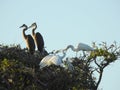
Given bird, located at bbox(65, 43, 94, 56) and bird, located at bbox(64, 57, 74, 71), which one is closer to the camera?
bird, located at bbox(64, 57, 74, 71)

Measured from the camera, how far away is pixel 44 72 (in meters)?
23.5

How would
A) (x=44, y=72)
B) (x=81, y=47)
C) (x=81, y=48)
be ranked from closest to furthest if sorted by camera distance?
1. (x=44, y=72)
2. (x=81, y=48)
3. (x=81, y=47)

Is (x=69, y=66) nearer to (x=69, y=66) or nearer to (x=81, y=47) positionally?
(x=69, y=66)

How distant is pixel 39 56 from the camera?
2577 cm

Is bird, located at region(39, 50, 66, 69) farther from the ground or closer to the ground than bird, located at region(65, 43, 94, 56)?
closer to the ground

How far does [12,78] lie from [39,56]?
12.2ft

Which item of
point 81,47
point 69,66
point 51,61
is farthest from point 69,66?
point 81,47

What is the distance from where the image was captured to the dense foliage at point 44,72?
73.2 feet

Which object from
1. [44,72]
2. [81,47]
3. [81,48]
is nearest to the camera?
[44,72]

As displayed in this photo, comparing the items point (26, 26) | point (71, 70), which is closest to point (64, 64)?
point (71, 70)

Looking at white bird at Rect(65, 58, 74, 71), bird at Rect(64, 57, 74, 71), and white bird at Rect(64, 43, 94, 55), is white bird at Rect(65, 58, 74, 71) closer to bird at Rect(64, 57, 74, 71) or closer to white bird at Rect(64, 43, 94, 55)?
bird at Rect(64, 57, 74, 71)

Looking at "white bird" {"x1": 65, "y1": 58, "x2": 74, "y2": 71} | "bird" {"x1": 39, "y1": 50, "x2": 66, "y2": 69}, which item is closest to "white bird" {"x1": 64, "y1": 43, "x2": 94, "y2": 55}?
"bird" {"x1": 39, "y1": 50, "x2": 66, "y2": 69}

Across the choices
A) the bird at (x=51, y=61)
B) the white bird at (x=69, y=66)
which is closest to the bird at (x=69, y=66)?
the white bird at (x=69, y=66)

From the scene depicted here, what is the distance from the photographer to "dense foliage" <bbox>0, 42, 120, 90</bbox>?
878 inches
